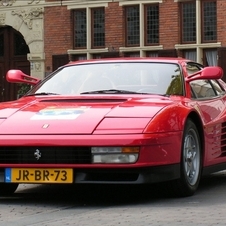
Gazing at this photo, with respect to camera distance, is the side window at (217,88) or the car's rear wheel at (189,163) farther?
the side window at (217,88)

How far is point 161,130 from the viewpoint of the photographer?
8.23m

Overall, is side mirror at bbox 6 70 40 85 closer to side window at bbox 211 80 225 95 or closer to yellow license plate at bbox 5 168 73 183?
side window at bbox 211 80 225 95

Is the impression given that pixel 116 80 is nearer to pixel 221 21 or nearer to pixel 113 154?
pixel 113 154

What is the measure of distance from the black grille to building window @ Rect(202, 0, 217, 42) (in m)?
21.4

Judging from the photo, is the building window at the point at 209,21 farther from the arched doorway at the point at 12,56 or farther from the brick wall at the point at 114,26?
the arched doorway at the point at 12,56

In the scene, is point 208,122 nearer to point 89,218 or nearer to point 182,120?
point 182,120

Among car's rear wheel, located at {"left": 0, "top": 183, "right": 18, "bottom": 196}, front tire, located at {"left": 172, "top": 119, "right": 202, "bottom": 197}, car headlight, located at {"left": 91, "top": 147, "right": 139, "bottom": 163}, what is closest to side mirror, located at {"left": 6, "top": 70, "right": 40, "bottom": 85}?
car's rear wheel, located at {"left": 0, "top": 183, "right": 18, "bottom": 196}

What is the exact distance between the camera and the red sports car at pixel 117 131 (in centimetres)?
807

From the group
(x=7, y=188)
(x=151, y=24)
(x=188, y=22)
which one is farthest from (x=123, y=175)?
(x=151, y=24)

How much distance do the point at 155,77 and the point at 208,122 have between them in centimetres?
70

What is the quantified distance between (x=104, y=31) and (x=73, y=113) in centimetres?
2303

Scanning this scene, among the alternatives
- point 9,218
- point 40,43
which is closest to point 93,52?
point 40,43

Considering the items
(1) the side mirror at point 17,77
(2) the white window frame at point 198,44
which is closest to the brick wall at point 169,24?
(2) the white window frame at point 198,44

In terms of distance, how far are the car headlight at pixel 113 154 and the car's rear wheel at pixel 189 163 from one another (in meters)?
0.69
